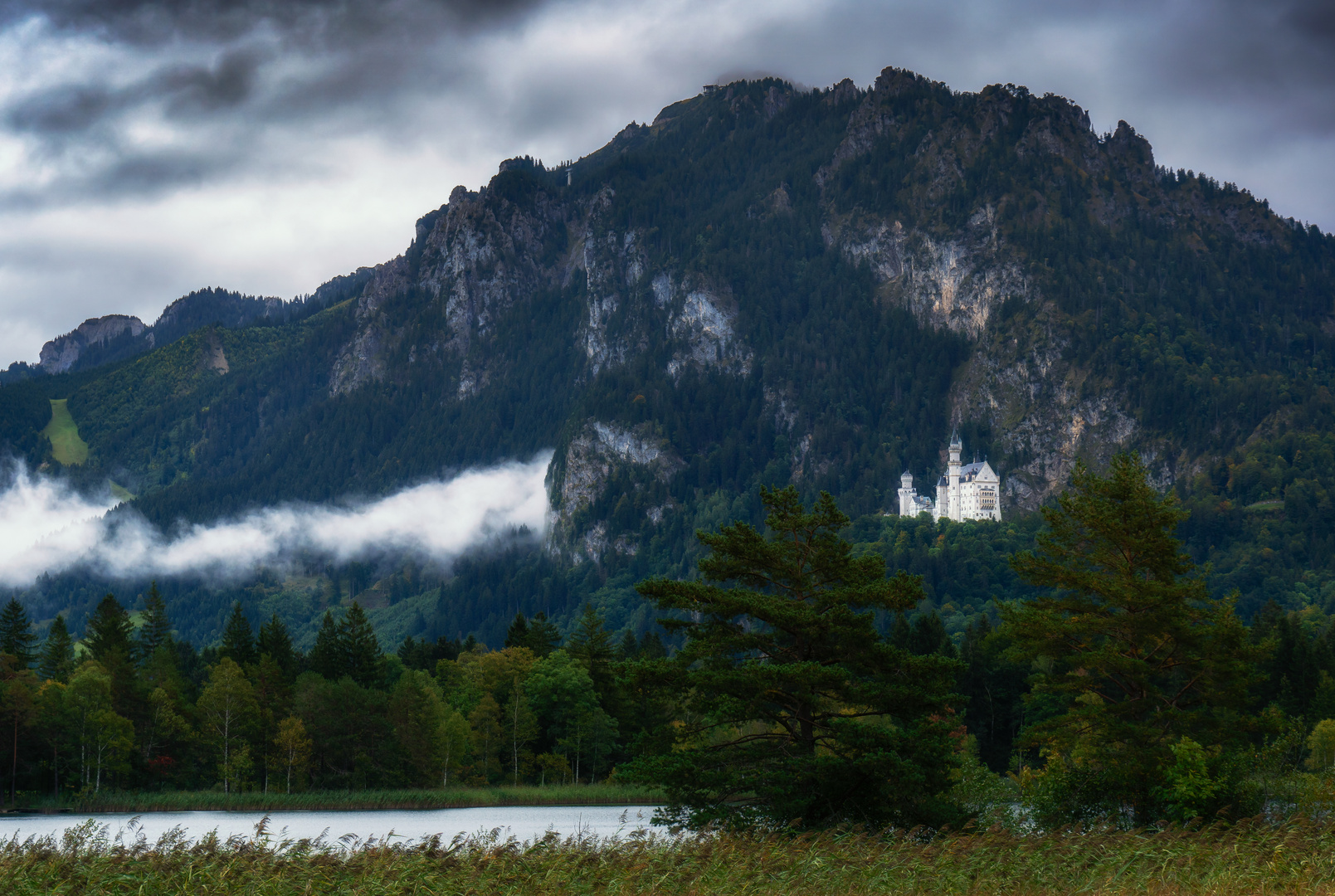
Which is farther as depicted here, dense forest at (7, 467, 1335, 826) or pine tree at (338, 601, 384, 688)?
pine tree at (338, 601, 384, 688)

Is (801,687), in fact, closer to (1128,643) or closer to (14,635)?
(1128,643)

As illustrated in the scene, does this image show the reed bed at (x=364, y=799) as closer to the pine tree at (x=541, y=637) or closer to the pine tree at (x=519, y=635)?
the pine tree at (x=541, y=637)

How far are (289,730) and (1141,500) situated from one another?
6637cm

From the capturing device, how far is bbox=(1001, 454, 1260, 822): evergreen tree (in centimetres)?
4794

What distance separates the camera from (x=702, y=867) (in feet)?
88.6

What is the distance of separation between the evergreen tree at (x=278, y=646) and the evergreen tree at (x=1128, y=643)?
80.2 meters

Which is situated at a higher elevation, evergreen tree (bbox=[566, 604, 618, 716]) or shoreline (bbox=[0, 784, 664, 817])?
evergreen tree (bbox=[566, 604, 618, 716])

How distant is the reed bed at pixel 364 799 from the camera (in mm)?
91938

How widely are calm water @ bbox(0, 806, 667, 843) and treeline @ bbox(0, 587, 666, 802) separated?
5762 millimetres

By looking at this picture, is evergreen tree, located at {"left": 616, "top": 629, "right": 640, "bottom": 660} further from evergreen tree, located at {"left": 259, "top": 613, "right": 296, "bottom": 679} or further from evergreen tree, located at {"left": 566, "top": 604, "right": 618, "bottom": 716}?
evergreen tree, located at {"left": 259, "top": 613, "right": 296, "bottom": 679}

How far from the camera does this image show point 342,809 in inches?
3696

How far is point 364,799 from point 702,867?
241 feet

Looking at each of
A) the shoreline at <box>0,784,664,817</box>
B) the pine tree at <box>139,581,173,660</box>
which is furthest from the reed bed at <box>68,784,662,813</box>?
the pine tree at <box>139,581,173,660</box>

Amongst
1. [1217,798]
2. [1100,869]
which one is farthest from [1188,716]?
[1100,869]
